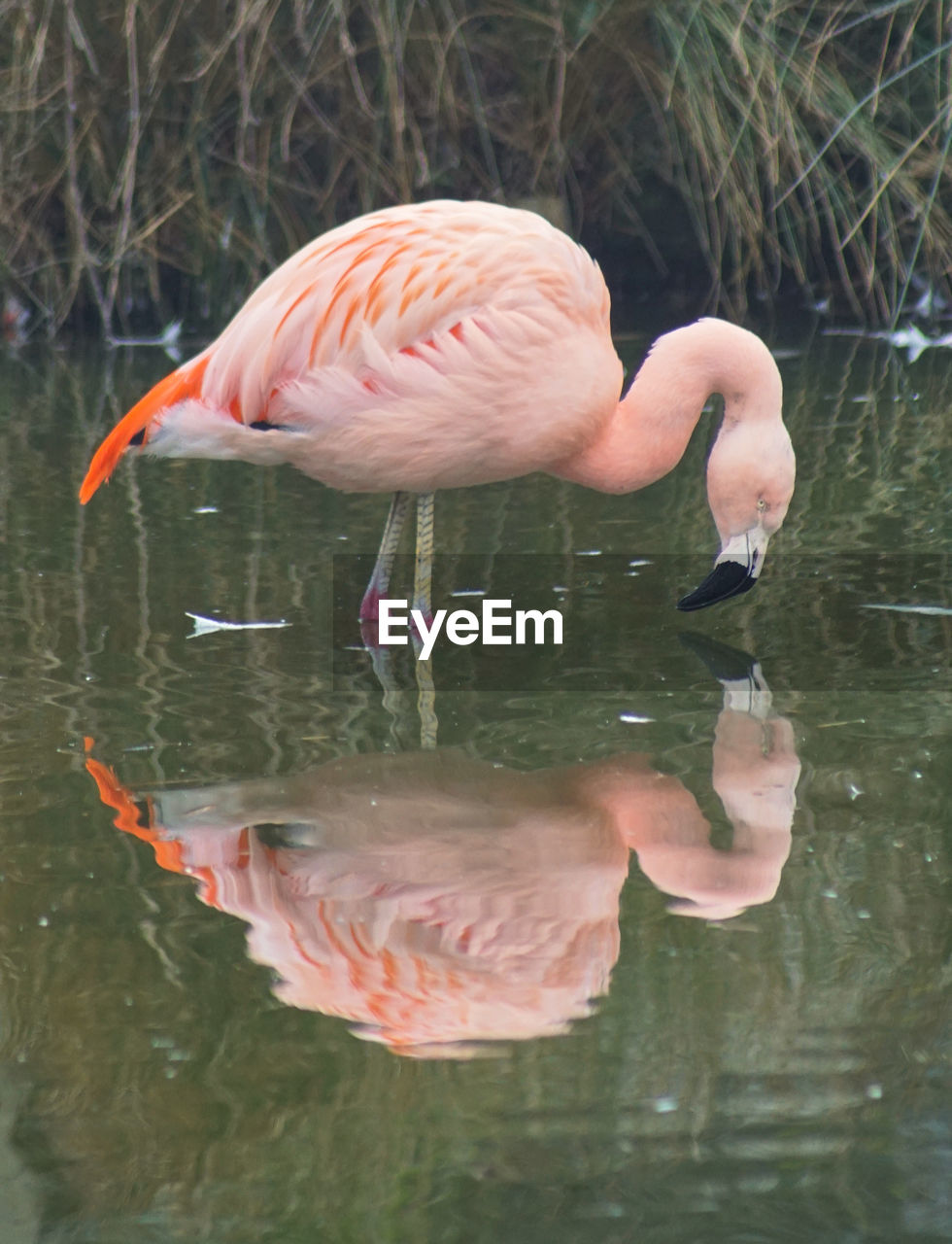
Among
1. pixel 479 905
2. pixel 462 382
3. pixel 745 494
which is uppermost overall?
pixel 462 382

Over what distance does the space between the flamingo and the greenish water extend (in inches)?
15.4

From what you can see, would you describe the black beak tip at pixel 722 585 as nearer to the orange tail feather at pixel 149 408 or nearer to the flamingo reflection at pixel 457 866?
the flamingo reflection at pixel 457 866

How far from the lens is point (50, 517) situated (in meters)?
5.02

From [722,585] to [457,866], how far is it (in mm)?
1255

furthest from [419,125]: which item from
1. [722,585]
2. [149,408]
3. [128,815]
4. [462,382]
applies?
[128,815]

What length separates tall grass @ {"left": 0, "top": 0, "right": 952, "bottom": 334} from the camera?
7.34 metres

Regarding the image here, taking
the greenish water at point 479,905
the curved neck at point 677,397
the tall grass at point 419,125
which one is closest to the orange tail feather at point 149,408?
the greenish water at point 479,905

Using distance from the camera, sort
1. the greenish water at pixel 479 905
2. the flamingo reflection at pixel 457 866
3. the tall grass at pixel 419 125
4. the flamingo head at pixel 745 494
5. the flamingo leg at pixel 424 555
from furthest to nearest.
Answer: the tall grass at pixel 419 125 < the flamingo leg at pixel 424 555 < the flamingo head at pixel 745 494 < the flamingo reflection at pixel 457 866 < the greenish water at pixel 479 905

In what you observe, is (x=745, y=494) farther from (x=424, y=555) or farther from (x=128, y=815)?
(x=128, y=815)

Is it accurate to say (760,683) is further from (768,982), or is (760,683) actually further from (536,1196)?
(536,1196)

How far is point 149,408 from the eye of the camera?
393 cm

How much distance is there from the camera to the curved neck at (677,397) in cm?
380

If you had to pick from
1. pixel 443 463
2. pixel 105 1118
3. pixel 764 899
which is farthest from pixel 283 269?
pixel 105 1118

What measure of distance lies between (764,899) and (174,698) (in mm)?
1368
